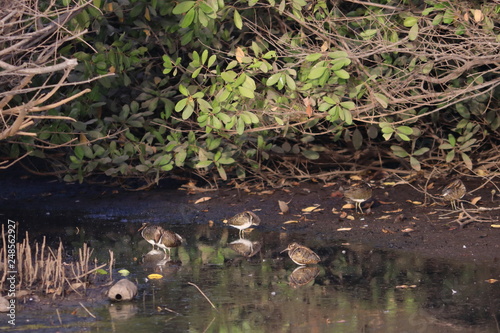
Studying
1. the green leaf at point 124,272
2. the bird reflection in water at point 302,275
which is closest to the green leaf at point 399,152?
the bird reflection in water at point 302,275

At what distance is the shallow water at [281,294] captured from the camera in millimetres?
5984

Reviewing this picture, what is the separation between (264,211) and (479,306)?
14.6 ft

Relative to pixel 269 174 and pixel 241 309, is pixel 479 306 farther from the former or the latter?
pixel 269 174

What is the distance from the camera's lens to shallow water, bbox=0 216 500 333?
598cm

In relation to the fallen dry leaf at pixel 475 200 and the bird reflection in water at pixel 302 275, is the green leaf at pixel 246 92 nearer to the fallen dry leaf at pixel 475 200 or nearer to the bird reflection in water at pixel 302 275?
the bird reflection in water at pixel 302 275

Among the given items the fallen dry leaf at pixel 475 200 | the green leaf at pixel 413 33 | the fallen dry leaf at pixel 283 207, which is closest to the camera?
the green leaf at pixel 413 33

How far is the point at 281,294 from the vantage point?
268 inches

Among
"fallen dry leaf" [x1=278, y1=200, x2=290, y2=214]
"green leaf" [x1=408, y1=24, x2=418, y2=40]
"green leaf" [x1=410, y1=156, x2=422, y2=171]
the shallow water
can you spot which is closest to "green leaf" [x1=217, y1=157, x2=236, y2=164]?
"fallen dry leaf" [x1=278, y1=200, x2=290, y2=214]

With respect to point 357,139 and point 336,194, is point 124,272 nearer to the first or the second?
point 336,194

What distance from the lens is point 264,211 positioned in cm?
1046

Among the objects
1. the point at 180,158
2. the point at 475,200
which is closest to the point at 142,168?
the point at 180,158

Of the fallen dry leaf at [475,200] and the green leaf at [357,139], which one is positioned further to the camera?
the green leaf at [357,139]

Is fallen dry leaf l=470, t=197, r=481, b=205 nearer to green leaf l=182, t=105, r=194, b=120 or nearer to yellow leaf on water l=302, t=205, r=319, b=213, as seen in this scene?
yellow leaf on water l=302, t=205, r=319, b=213

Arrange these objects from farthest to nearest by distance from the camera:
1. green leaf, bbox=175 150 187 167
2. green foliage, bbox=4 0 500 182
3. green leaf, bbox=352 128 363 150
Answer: green leaf, bbox=352 128 363 150 → green leaf, bbox=175 150 187 167 → green foliage, bbox=4 0 500 182
